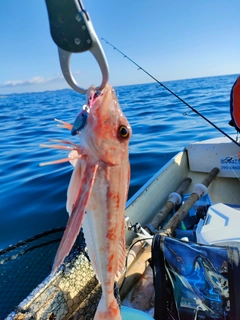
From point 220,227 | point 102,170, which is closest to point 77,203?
point 102,170

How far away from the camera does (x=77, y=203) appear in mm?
1267

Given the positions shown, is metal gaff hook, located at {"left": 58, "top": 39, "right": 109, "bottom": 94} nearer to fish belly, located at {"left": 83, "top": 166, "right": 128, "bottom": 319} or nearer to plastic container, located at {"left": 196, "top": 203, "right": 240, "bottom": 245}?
fish belly, located at {"left": 83, "top": 166, "right": 128, "bottom": 319}

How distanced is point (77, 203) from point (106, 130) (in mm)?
392

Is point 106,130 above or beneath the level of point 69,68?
beneath

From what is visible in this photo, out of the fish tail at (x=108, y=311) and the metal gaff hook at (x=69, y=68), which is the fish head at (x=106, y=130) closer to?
the metal gaff hook at (x=69, y=68)

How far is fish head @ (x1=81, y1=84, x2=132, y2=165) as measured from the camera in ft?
4.45

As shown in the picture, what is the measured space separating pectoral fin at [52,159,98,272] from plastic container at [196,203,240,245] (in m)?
2.01

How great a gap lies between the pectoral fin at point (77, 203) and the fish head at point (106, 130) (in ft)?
0.30

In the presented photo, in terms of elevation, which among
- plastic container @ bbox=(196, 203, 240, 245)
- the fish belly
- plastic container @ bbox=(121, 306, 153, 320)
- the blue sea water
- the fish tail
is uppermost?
the fish belly

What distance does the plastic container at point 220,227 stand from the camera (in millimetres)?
2857

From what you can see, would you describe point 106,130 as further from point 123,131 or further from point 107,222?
point 107,222

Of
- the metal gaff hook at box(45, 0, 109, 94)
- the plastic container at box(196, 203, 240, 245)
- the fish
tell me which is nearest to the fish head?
the fish

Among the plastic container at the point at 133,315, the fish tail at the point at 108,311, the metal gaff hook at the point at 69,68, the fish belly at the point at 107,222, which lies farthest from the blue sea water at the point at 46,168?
the plastic container at the point at 133,315

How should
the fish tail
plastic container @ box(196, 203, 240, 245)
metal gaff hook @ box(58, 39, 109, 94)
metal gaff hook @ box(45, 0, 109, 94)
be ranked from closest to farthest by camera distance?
1. metal gaff hook @ box(45, 0, 109, 94)
2. metal gaff hook @ box(58, 39, 109, 94)
3. the fish tail
4. plastic container @ box(196, 203, 240, 245)
